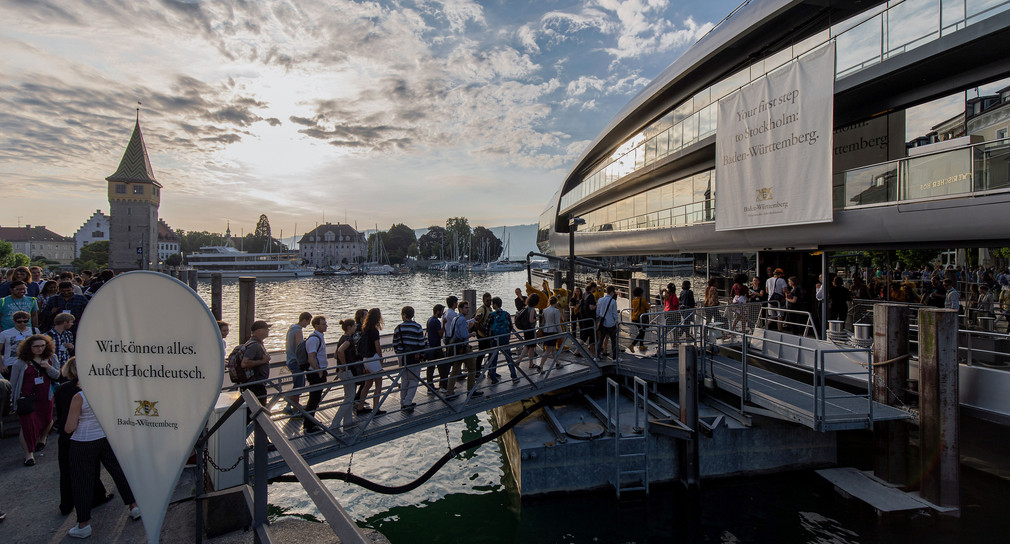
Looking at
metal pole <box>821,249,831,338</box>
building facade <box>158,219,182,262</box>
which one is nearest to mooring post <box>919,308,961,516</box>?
metal pole <box>821,249,831,338</box>

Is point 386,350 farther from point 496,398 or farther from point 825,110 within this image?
point 825,110

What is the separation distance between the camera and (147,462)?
308 centimetres

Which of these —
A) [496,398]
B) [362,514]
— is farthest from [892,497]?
[362,514]

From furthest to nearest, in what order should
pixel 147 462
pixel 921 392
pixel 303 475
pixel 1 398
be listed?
pixel 921 392, pixel 1 398, pixel 147 462, pixel 303 475

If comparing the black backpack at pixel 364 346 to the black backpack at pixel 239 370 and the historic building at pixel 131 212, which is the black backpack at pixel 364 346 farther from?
the historic building at pixel 131 212

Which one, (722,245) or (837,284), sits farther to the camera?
(722,245)

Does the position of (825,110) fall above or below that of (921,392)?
above

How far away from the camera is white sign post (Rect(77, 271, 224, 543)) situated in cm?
296

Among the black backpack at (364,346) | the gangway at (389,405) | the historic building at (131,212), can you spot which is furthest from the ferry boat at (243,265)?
the black backpack at (364,346)

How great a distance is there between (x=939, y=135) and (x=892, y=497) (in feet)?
28.8

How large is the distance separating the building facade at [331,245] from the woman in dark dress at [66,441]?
516 ft

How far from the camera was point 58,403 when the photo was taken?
4812mm

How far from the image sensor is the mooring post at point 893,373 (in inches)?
342

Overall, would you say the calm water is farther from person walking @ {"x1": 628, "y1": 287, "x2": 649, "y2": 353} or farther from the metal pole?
the metal pole
